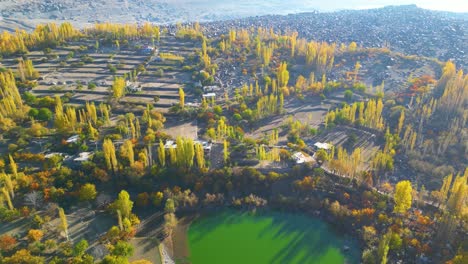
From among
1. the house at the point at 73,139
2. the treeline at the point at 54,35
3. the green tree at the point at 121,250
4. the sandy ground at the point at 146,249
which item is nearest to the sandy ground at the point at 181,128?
the house at the point at 73,139

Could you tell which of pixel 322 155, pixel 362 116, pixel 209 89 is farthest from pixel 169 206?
pixel 362 116

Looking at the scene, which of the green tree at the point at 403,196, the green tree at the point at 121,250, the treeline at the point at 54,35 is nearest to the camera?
the green tree at the point at 121,250

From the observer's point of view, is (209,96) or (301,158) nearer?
(301,158)

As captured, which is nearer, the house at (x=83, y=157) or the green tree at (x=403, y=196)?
the green tree at (x=403, y=196)

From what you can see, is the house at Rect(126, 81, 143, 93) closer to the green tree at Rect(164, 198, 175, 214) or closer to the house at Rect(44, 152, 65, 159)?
the house at Rect(44, 152, 65, 159)

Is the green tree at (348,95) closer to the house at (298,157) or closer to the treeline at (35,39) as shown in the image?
the house at (298,157)

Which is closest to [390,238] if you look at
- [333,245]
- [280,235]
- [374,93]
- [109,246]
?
[333,245]

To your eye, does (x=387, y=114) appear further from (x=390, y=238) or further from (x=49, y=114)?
(x=49, y=114)

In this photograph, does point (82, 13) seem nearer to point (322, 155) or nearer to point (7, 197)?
point (7, 197)
